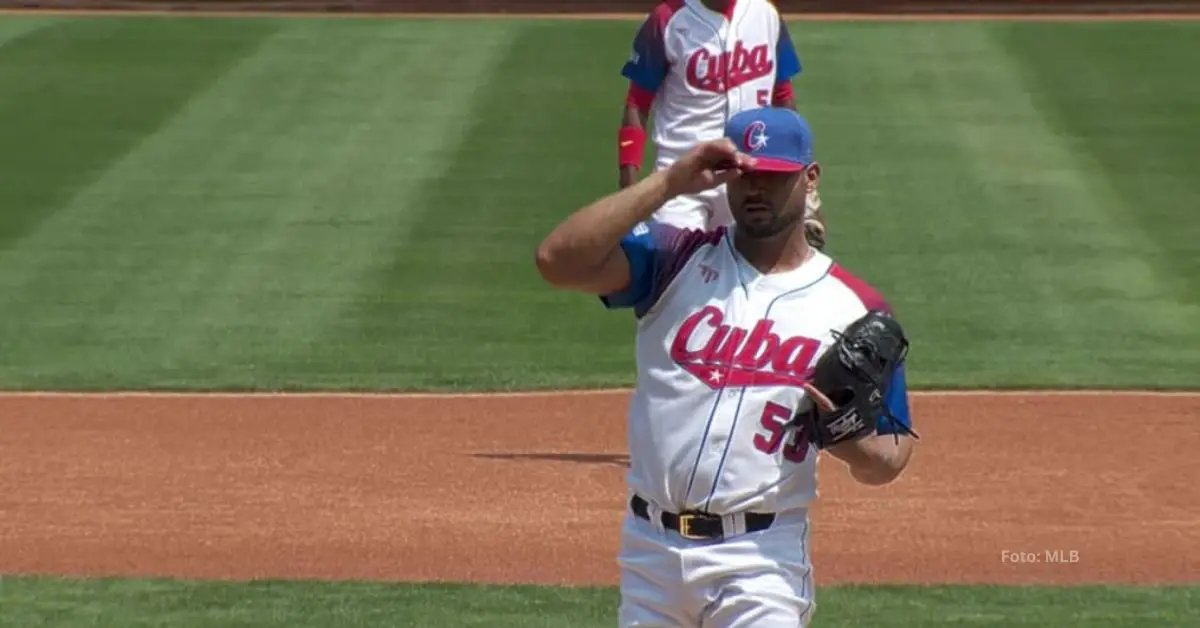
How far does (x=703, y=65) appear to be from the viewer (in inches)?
292

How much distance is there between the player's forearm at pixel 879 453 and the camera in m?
4.12

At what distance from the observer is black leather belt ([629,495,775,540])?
4.09 m

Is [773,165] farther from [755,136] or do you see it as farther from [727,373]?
[727,373]

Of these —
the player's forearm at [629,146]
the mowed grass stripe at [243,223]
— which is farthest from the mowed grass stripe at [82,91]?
the player's forearm at [629,146]

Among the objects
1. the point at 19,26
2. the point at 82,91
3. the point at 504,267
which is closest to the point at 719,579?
the point at 504,267

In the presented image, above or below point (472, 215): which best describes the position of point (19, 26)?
below

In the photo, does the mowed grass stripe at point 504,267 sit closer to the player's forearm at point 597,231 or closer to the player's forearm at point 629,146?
the player's forearm at point 629,146

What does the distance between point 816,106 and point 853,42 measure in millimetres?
2645

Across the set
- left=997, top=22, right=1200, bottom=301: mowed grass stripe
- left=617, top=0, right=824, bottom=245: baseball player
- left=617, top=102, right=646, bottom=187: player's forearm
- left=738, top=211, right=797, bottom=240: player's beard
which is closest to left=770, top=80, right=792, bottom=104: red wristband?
left=617, top=0, right=824, bottom=245: baseball player

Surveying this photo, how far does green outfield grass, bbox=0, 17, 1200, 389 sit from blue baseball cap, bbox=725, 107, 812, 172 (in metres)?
6.45

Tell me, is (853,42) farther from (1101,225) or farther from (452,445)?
(452,445)

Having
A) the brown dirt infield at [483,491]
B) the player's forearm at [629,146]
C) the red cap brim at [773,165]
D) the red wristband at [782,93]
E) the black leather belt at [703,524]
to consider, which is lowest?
the brown dirt infield at [483,491]

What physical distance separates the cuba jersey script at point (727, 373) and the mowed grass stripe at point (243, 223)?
6.54 m

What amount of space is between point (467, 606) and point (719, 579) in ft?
9.94
